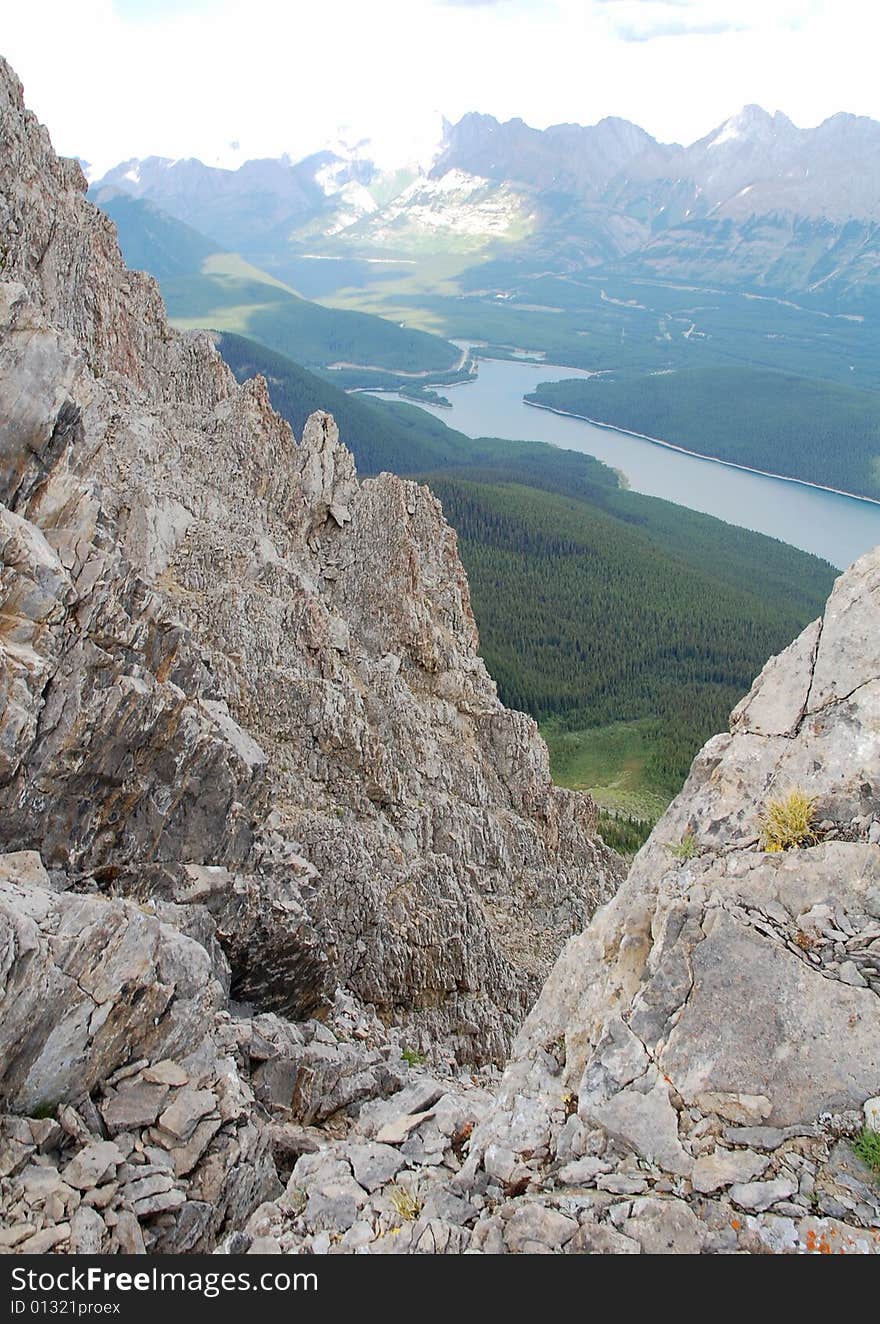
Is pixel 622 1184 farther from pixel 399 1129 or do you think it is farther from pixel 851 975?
pixel 399 1129

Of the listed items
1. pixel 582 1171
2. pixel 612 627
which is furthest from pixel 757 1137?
pixel 612 627

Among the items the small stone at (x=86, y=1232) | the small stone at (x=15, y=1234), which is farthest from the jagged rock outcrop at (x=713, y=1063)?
the small stone at (x=15, y=1234)

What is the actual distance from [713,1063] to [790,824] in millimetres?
3530

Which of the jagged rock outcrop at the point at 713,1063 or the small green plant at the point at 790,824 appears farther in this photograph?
the small green plant at the point at 790,824

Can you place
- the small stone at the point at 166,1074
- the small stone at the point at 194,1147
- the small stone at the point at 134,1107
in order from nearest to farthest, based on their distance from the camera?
the small stone at the point at 194,1147 < the small stone at the point at 134,1107 < the small stone at the point at 166,1074

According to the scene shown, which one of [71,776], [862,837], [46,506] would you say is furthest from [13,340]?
[862,837]

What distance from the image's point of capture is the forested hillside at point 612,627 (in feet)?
361

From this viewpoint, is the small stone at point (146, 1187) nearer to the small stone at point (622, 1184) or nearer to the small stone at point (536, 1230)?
the small stone at point (536, 1230)

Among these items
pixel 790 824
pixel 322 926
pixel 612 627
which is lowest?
pixel 612 627

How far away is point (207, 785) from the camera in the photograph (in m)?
24.8

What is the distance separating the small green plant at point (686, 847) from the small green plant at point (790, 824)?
3.55 feet

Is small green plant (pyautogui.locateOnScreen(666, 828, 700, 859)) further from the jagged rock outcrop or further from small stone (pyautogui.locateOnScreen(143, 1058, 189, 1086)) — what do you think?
small stone (pyautogui.locateOnScreen(143, 1058, 189, 1086))

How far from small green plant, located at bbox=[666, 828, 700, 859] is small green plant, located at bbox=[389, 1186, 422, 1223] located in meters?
6.19

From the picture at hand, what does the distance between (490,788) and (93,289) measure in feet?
95.5
